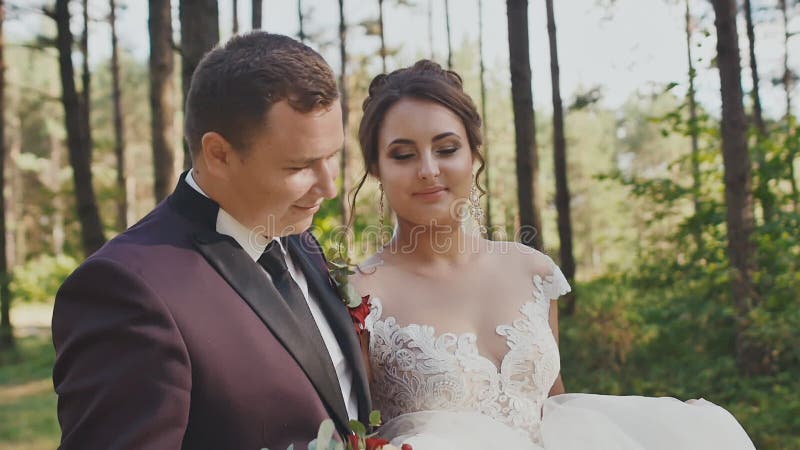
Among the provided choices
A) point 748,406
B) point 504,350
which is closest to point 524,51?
point 748,406

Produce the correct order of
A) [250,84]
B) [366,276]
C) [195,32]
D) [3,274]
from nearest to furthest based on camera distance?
[250,84], [366,276], [195,32], [3,274]

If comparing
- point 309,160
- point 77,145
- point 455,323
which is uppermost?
point 77,145

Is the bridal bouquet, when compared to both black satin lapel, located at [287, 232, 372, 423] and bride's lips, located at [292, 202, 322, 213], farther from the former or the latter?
bride's lips, located at [292, 202, 322, 213]

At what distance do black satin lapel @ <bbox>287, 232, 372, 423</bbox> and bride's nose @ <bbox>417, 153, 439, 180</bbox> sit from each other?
62 cm

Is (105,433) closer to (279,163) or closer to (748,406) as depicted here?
(279,163)

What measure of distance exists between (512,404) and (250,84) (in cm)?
162

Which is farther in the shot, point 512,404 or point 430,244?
point 430,244

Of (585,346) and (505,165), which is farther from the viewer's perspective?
(505,165)

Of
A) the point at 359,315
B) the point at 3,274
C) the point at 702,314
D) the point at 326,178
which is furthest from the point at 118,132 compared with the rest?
the point at 326,178

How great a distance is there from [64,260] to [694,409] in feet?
82.8

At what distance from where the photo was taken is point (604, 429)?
Result: 2.64 meters

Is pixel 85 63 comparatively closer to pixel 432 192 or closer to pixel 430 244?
pixel 430 244

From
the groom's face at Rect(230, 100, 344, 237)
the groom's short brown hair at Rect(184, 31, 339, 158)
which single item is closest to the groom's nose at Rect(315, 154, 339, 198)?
the groom's face at Rect(230, 100, 344, 237)

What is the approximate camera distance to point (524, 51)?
339 inches
